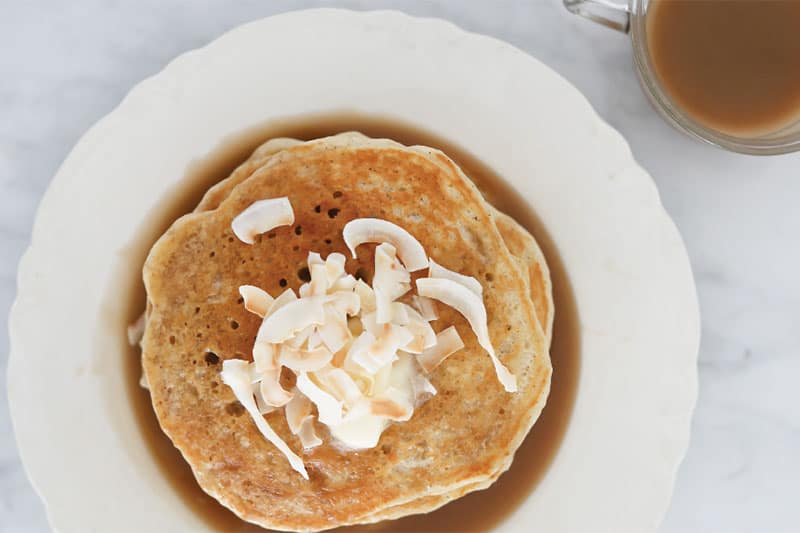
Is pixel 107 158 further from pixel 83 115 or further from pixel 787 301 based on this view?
pixel 787 301

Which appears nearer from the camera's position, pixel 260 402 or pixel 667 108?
pixel 260 402

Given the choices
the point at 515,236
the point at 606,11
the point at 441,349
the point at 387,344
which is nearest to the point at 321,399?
the point at 387,344

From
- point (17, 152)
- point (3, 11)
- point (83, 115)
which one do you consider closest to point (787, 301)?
point (83, 115)

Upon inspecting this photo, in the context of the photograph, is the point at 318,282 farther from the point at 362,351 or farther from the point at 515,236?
the point at 515,236

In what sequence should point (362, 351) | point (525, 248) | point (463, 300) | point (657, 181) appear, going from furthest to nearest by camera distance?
point (657, 181)
point (525, 248)
point (463, 300)
point (362, 351)

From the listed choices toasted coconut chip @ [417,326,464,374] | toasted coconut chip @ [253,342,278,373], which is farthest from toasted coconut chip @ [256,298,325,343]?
toasted coconut chip @ [417,326,464,374]
